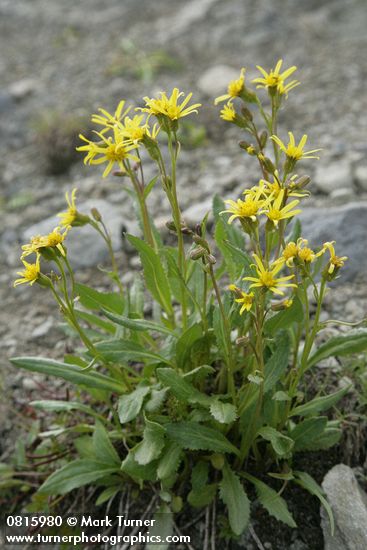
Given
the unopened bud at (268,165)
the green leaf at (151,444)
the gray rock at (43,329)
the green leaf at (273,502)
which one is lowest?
the green leaf at (273,502)

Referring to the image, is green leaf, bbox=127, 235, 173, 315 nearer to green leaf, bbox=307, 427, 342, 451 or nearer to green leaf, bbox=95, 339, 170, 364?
green leaf, bbox=95, 339, 170, 364

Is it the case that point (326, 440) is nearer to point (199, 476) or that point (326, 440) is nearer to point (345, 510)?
point (345, 510)

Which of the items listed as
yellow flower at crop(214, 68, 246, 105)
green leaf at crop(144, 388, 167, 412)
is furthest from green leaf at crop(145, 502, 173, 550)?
yellow flower at crop(214, 68, 246, 105)

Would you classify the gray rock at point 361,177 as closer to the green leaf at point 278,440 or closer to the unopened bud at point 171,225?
the unopened bud at point 171,225

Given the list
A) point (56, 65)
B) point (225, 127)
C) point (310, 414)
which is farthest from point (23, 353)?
point (56, 65)

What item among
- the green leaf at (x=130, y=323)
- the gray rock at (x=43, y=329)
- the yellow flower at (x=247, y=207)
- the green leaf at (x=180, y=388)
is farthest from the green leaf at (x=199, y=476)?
the gray rock at (x=43, y=329)

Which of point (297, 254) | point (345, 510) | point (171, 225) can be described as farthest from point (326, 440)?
point (171, 225)
